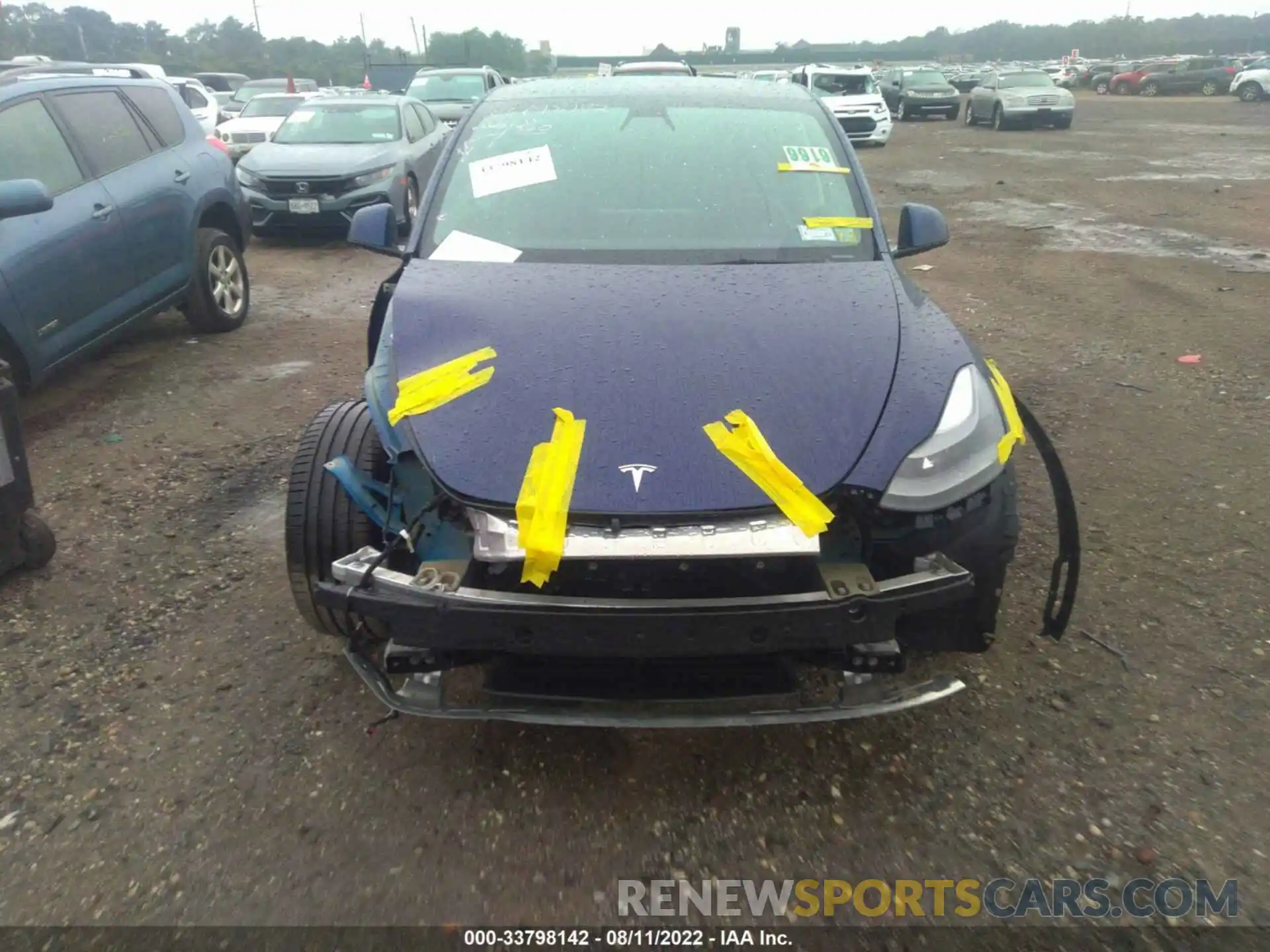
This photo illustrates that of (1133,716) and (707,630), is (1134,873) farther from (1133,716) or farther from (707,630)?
(707,630)

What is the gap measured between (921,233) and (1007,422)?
1.33m

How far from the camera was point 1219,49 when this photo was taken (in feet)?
223

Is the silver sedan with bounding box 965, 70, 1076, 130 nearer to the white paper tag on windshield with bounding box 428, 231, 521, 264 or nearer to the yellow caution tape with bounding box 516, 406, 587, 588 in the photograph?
the white paper tag on windshield with bounding box 428, 231, 521, 264

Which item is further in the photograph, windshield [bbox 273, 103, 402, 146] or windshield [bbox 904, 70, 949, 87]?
windshield [bbox 904, 70, 949, 87]

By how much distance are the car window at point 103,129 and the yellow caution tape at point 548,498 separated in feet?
14.6

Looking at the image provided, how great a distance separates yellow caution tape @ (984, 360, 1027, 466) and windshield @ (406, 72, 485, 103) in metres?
14.3

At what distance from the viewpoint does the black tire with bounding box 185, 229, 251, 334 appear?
6.30 metres

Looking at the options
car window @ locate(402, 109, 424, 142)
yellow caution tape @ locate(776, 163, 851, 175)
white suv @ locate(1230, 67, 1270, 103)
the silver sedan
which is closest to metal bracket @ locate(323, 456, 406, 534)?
yellow caution tape @ locate(776, 163, 851, 175)

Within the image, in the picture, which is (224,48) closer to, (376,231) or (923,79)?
(923,79)

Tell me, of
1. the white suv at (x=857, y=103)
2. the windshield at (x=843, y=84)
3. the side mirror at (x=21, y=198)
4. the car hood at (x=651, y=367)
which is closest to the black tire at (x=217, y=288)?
the side mirror at (x=21, y=198)

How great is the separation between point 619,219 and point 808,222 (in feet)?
2.22

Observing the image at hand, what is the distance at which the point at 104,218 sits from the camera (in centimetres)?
523

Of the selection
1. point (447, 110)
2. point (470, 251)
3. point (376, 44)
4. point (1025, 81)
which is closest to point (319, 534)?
point (470, 251)

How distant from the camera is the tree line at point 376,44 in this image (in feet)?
133
